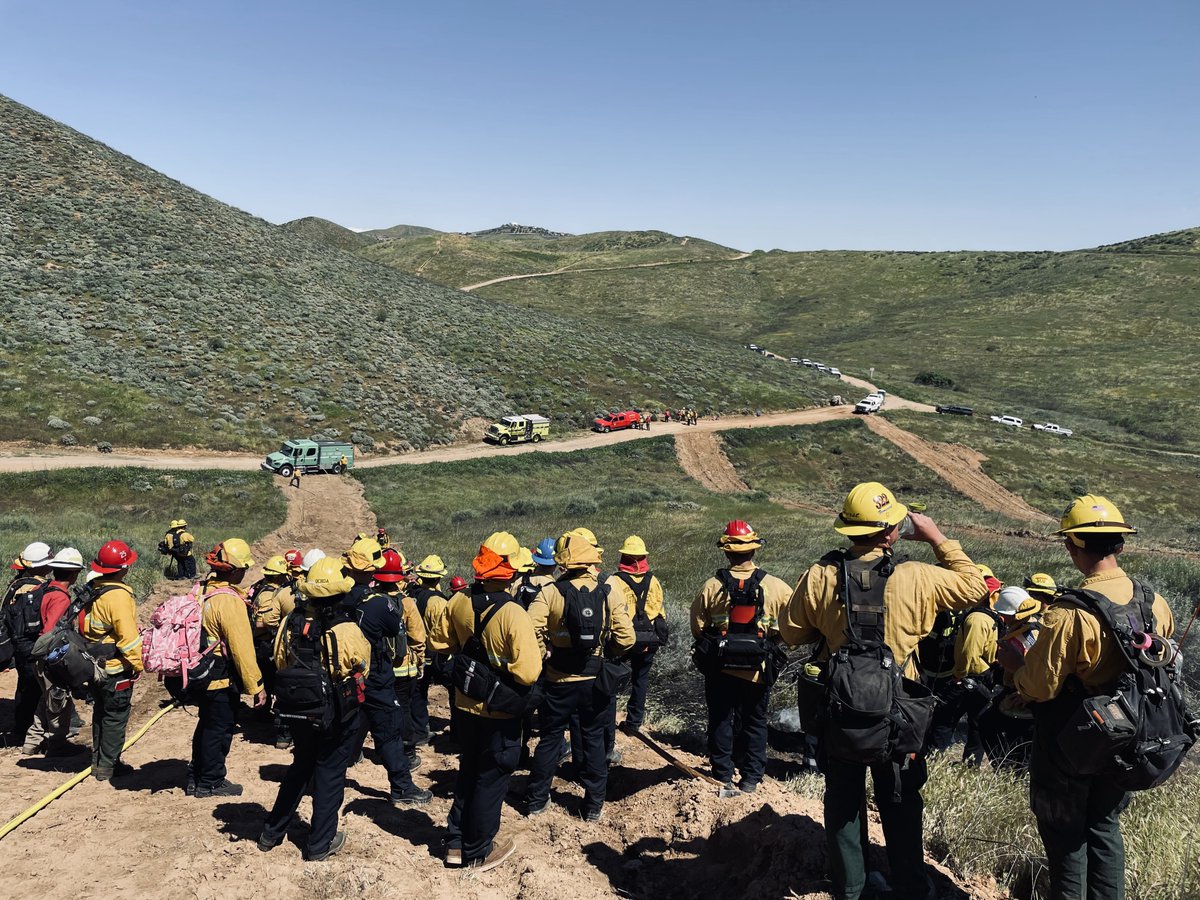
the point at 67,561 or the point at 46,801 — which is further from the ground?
the point at 67,561

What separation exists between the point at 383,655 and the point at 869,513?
462 cm

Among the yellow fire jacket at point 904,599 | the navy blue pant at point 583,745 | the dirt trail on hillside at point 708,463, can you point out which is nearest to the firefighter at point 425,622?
the navy blue pant at point 583,745

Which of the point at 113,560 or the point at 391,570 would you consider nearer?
the point at 113,560

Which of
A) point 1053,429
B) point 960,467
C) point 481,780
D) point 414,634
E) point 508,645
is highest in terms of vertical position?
point 508,645

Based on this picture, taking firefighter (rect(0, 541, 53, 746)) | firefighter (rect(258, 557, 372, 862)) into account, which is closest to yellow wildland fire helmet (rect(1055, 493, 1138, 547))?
firefighter (rect(258, 557, 372, 862))

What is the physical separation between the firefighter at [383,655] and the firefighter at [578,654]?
1314 millimetres

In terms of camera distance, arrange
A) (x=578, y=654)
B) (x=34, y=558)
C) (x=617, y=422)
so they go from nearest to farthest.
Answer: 1. (x=578, y=654)
2. (x=34, y=558)
3. (x=617, y=422)

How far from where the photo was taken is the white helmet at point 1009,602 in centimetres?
708

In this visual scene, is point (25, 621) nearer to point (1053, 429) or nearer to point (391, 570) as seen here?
point (391, 570)

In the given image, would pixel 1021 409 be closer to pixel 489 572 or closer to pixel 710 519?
pixel 710 519

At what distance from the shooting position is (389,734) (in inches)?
269

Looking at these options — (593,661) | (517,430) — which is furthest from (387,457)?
(593,661)

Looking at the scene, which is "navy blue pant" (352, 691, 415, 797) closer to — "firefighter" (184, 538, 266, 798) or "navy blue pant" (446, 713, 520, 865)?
"firefighter" (184, 538, 266, 798)

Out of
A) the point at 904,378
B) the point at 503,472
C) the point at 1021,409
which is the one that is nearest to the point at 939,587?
the point at 503,472
